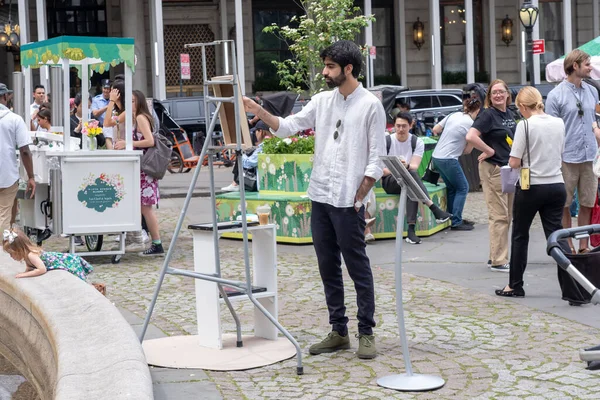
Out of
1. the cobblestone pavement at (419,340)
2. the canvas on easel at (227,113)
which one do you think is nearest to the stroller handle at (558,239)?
the cobblestone pavement at (419,340)

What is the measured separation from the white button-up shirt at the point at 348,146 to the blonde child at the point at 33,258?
2219 mm

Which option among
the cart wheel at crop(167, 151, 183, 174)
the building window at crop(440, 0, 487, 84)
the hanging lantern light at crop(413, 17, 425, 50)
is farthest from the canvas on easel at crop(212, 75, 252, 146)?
the building window at crop(440, 0, 487, 84)

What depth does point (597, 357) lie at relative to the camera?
14.3ft

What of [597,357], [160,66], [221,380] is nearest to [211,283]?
[221,380]

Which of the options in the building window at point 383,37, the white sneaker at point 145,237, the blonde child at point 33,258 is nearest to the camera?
the blonde child at point 33,258

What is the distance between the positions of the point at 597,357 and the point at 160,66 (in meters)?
28.4

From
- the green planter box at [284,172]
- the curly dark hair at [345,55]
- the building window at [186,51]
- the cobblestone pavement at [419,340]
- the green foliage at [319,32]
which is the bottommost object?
the cobblestone pavement at [419,340]

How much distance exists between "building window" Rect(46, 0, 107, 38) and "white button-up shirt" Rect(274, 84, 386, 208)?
107 feet

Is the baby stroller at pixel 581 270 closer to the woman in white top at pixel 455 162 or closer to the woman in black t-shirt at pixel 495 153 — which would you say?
the woman in black t-shirt at pixel 495 153

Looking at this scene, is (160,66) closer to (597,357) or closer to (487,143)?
(487,143)

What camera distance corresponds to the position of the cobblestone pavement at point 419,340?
569 cm

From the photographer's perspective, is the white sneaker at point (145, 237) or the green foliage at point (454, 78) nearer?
the white sneaker at point (145, 237)

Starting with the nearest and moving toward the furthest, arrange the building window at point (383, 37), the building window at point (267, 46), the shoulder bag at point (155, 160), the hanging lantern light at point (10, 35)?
the shoulder bag at point (155, 160) < the hanging lantern light at point (10, 35) < the building window at point (267, 46) < the building window at point (383, 37)

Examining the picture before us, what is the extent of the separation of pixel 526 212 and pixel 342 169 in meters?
2.50
